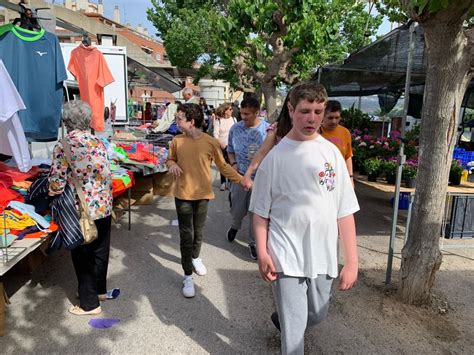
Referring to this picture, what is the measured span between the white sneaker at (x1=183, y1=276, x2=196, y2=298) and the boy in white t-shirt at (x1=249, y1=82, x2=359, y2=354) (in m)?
1.66

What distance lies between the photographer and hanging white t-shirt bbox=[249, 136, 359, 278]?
2088 mm

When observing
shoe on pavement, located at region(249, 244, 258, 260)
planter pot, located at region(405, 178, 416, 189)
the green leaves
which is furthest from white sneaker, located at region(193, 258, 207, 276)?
the green leaves

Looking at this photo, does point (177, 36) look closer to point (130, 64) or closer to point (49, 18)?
point (130, 64)

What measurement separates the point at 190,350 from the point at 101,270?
117 centimetres

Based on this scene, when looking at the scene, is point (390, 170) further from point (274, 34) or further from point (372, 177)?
point (274, 34)

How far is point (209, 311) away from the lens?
3471 millimetres

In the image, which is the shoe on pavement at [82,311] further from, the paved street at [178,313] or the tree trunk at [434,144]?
the tree trunk at [434,144]

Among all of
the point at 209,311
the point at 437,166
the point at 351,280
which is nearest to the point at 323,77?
the point at 437,166

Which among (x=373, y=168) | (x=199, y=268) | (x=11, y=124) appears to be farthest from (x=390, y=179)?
(x=11, y=124)

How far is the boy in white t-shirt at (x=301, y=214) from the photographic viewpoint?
6.85ft

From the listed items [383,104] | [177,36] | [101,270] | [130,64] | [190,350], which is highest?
[177,36]

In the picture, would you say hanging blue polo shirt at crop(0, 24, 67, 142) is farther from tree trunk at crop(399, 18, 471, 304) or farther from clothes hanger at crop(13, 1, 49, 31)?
tree trunk at crop(399, 18, 471, 304)

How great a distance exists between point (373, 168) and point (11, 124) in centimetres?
583

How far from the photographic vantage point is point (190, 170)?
3641 millimetres
